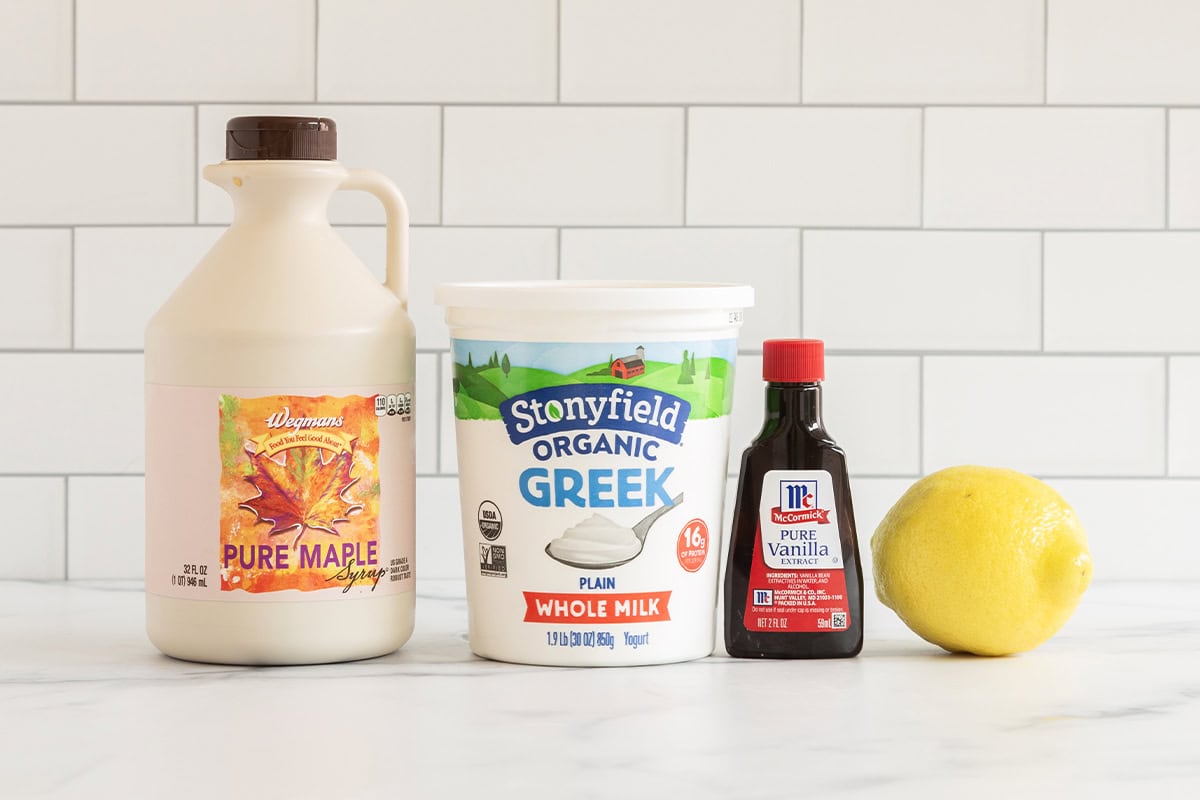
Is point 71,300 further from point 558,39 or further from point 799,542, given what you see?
point 799,542

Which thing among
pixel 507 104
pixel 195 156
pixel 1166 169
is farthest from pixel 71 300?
pixel 1166 169

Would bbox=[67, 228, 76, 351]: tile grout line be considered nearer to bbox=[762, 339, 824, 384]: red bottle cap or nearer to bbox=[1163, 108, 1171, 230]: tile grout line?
bbox=[762, 339, 824, 384]: red bottle cap

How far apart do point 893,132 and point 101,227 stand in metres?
0.66

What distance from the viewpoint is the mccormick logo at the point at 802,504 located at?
809 mm

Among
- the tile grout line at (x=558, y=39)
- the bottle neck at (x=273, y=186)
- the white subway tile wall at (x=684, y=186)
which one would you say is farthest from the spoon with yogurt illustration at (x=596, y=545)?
the tile grout line at (x=558, y=39)

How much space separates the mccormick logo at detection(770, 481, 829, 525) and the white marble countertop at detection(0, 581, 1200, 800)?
9cm

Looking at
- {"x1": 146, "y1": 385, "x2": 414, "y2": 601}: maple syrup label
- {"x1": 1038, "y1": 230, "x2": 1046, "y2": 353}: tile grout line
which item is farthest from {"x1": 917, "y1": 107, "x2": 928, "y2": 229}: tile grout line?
{"x1": 146, "y1": 385, "x2": 414, "y2": 601}: maple syrup label

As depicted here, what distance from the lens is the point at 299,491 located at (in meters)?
0.77

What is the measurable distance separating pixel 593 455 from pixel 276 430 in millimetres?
183

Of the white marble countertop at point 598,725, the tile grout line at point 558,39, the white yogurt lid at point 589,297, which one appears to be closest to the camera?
the white marble countertop at point 598,725

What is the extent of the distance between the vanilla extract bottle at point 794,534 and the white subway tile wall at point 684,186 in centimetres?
29

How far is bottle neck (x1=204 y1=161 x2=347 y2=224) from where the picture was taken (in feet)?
2.57

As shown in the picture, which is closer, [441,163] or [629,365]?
[629,365]

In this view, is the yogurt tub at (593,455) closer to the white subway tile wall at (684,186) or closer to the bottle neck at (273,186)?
the bottle neck at (273,186)
